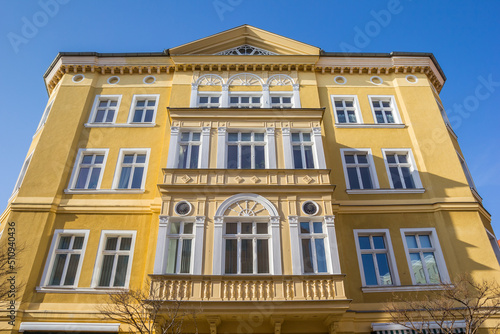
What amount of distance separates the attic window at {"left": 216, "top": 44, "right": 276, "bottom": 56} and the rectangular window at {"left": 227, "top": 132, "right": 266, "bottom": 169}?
6.36 m

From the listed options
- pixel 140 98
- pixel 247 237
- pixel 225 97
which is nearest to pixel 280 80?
pixel 225 97

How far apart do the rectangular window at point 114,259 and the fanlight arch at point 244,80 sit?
972cm

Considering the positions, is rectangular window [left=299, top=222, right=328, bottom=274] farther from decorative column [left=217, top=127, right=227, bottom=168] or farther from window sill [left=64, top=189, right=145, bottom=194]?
window sill [left=64, top=189, right=145, bottom=194]

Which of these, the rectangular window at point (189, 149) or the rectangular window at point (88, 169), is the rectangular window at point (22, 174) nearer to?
the rectangular window at point (88, 169)

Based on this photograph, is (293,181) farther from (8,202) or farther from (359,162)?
(8,202)

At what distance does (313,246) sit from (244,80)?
10475 millimetres

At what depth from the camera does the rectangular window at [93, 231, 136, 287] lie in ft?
49.3

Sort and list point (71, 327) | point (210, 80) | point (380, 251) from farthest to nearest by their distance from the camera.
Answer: point (210, 80)
point (380, 251)
point (71, 327)

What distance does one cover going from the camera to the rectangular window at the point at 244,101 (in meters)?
19.8

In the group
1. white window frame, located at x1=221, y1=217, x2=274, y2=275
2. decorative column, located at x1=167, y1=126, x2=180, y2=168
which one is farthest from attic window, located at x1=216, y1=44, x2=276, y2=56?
white window frame, located at x1=221, y1=217, x2=274, y2=275

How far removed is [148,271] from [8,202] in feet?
27.6

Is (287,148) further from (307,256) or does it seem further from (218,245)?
(218,245)

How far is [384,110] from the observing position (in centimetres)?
2044

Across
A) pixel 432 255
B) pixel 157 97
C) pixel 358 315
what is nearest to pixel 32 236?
pixel 157 97
